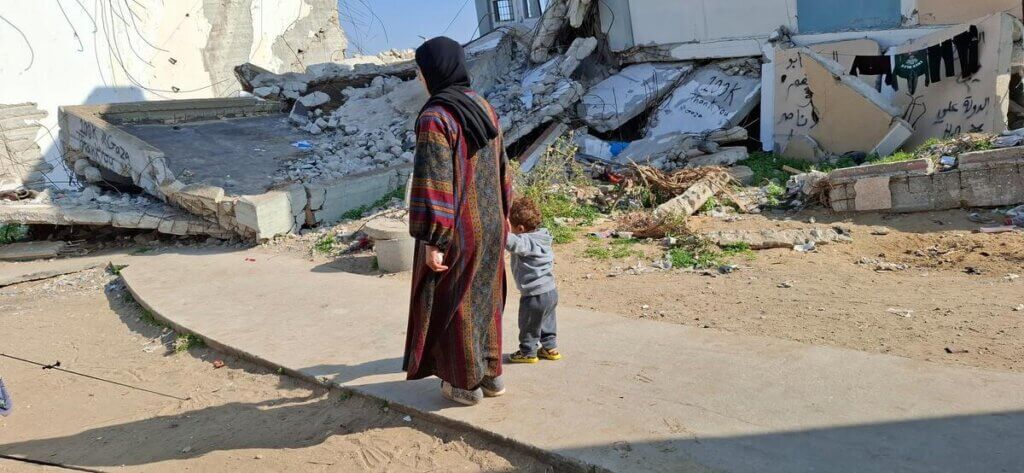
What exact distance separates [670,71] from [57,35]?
10.9 metres

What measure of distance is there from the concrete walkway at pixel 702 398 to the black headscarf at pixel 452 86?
126cm

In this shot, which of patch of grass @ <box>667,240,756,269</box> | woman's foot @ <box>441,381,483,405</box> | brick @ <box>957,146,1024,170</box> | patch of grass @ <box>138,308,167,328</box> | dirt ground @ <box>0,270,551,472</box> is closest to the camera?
dirt ground @ <box>0,270,551,472</box>

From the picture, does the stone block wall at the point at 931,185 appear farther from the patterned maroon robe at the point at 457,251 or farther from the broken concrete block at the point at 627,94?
the patterned maroon robe at the point at 457,251

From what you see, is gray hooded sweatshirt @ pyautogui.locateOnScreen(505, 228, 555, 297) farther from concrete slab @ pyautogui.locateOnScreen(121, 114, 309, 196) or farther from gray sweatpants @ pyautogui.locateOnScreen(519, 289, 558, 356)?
concrete slab @ pyautogui.locateOnScreen(121, 114, 309, 196)

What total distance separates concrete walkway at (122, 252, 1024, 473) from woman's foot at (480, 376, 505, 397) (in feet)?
0.13

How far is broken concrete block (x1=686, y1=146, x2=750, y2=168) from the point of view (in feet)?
33.8

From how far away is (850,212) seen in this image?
25.3 feet

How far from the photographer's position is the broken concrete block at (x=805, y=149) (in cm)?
1003

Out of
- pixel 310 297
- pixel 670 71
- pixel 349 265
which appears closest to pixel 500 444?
pixel 310 297

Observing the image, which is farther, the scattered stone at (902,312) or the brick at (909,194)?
the brick at (909,194)

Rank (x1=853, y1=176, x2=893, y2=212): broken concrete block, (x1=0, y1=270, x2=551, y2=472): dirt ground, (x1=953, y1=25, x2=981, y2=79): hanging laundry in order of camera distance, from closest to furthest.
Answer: (x1=0, y1=270, x2=551, y2=472): dirt ground
(x1=853, y1=176, x2=893, y2=212): broken concrete block
(x1=953, y1=25, x2=981, y2=79): hanging laundry

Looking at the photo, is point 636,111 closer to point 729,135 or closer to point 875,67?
point 729,135

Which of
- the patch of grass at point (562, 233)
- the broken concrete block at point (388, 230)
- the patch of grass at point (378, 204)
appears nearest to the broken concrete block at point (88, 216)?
the patch of grass at point (378, 204)

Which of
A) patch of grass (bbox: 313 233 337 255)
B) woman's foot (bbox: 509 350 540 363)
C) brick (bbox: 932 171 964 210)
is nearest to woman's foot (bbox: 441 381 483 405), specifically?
woman's foot (bbox: 509 350 540 363)
